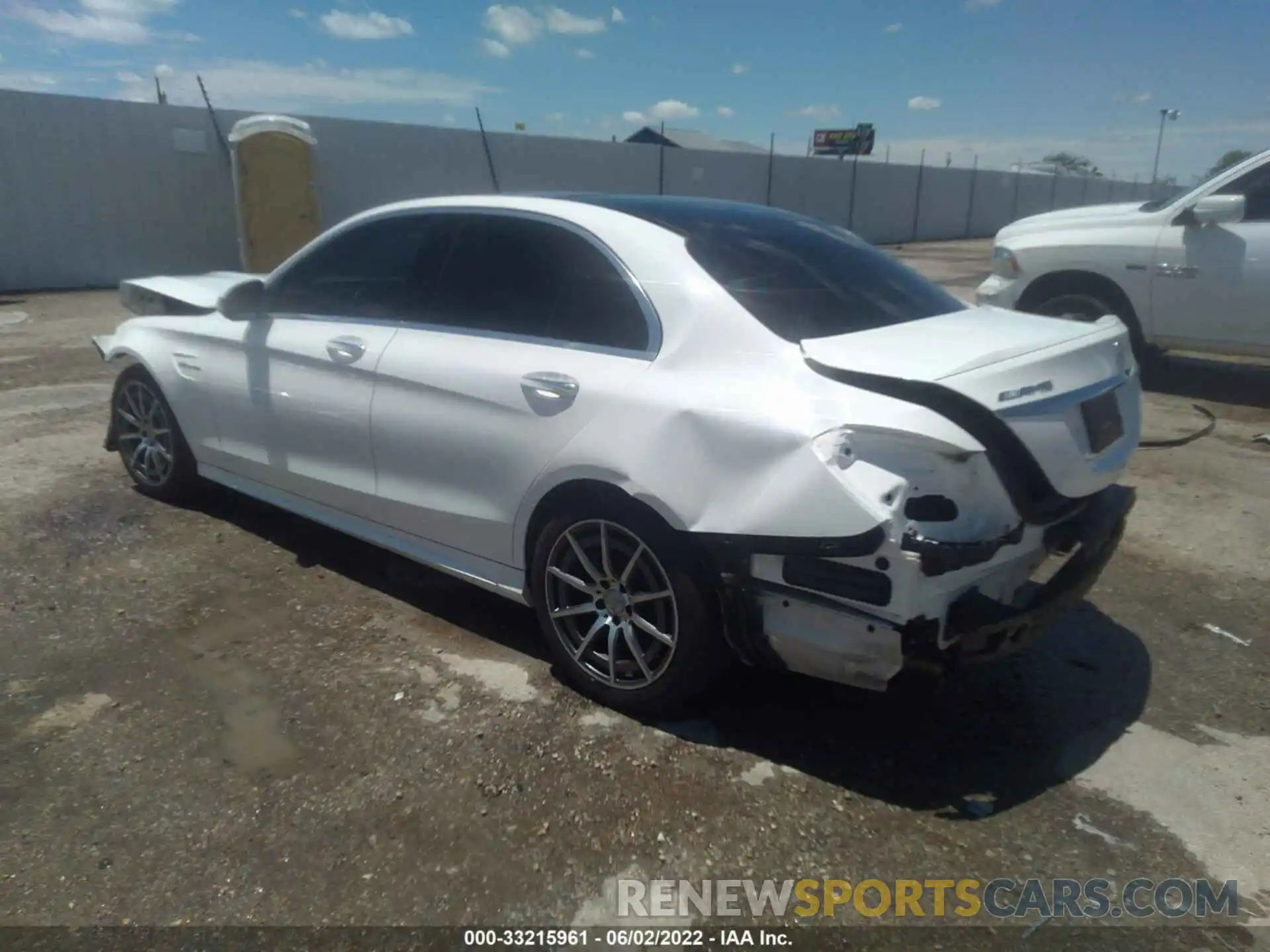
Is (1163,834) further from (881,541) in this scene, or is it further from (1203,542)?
(1203,542)

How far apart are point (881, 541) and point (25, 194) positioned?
48.6 ft

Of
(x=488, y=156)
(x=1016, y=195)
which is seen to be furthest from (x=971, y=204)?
(x=488, y=156)

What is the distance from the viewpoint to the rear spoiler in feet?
15.3

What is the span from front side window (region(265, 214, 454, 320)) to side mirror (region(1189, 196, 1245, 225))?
6143 mm

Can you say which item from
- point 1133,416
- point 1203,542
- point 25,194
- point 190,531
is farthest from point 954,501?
point 25,194

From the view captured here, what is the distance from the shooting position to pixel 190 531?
4.62 meters

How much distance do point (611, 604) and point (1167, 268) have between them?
6.40 meters

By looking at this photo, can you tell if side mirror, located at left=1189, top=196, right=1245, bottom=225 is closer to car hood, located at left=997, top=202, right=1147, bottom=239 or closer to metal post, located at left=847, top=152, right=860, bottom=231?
car hood, located at left=997, top=202, right=1147, bottom=239

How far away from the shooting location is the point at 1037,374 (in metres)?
2.69

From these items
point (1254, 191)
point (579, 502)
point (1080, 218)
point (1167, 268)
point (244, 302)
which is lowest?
point (579, 502)

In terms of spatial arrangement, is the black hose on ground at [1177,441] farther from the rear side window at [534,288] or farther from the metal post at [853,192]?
the metal post at [853,192]

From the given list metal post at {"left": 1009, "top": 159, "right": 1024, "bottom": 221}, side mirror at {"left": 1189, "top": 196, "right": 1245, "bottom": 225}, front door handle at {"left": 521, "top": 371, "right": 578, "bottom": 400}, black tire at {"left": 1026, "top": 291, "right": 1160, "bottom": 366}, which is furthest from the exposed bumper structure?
metal post at {"left": 1009, "top": 159, "right": 1024, "bottom": 221}

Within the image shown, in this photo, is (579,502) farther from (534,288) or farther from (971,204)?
(971,204)

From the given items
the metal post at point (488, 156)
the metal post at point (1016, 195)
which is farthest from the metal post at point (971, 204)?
the metal post at point (488, 156)
